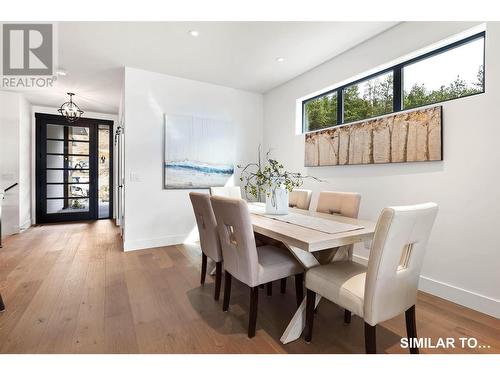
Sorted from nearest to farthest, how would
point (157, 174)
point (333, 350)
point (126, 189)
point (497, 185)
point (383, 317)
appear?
point (383, 317)
point (333, 350)
point (497, 185)
point (126, 189)
point (157, 174)

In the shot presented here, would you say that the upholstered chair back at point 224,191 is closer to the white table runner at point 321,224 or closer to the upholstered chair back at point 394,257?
the white table runner at point 321,224

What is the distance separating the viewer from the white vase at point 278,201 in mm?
2244

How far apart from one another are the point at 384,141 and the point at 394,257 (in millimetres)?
1772

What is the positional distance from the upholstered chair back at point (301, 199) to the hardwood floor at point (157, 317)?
2.90 feet

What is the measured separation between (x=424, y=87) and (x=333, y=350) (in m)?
2.45

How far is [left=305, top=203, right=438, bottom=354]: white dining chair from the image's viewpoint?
1.17m

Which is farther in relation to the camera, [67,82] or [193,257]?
[67,82]

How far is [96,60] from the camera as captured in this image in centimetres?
327

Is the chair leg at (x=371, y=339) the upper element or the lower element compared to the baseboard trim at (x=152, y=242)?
upper

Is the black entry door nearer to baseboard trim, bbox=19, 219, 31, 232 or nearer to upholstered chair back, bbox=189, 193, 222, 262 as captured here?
baseboard trim, bbox=19, 219, 31, 232

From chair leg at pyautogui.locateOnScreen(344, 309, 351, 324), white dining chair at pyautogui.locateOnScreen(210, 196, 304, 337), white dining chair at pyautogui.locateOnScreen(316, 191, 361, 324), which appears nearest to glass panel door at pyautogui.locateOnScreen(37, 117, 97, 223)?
white dining chair at pyautogui.locateOnScreen(210, 196, 304, 337)

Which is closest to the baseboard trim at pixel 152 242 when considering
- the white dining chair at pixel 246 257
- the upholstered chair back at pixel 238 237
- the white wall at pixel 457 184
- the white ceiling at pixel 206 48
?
the white dining chair at pixel 246 257
